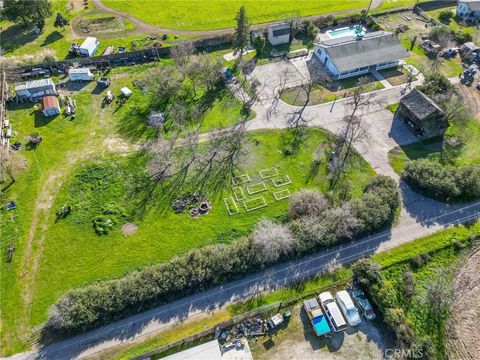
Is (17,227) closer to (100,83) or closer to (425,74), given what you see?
(100,83)

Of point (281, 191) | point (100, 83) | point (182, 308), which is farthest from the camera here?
point (100, 83)

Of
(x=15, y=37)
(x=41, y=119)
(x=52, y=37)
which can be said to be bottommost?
(x=41, y=119)

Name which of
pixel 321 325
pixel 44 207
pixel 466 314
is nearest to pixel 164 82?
pixel 44 207

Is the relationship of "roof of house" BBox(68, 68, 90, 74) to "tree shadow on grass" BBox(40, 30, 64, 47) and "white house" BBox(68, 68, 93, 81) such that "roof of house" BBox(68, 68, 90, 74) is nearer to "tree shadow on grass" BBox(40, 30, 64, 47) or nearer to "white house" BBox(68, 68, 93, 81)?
"white house" BBox(68, 68, 93, 81)

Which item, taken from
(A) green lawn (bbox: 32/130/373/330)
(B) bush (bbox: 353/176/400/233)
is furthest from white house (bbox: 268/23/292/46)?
(B) bush (bbox: 353/176/400/233)

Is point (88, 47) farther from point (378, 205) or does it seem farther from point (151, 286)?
point (378, 205)

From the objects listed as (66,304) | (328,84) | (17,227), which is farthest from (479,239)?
(17,227)
